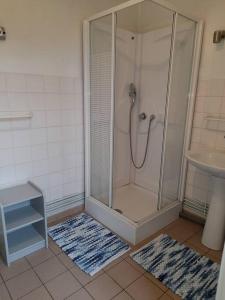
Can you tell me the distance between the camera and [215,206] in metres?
1.94

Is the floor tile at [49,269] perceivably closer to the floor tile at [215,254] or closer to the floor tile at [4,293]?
the floor tile at [4,293]

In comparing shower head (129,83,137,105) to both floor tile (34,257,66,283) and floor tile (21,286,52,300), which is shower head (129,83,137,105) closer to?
floor tile (34,257,66,283)

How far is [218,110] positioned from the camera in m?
2.06

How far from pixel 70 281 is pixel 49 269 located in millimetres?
219

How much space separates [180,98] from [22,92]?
1.46 meters

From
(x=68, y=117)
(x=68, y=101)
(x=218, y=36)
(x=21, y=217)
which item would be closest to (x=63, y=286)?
(x=21, y=217)

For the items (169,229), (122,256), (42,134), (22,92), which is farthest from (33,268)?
(22,92)

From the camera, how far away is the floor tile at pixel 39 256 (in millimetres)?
Answer: 1833

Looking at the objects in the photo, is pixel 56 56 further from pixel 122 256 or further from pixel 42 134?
pixel 122 256

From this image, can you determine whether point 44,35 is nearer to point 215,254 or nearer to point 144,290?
point 144,290

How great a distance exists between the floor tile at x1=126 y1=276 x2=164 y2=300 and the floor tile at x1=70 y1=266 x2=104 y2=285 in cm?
26

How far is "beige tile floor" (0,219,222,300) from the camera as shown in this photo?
60.7 inches

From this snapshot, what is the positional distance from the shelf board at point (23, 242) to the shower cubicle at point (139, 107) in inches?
26.0

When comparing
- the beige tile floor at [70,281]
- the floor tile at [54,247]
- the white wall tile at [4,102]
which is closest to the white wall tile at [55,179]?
the floor tile at [54,247]
